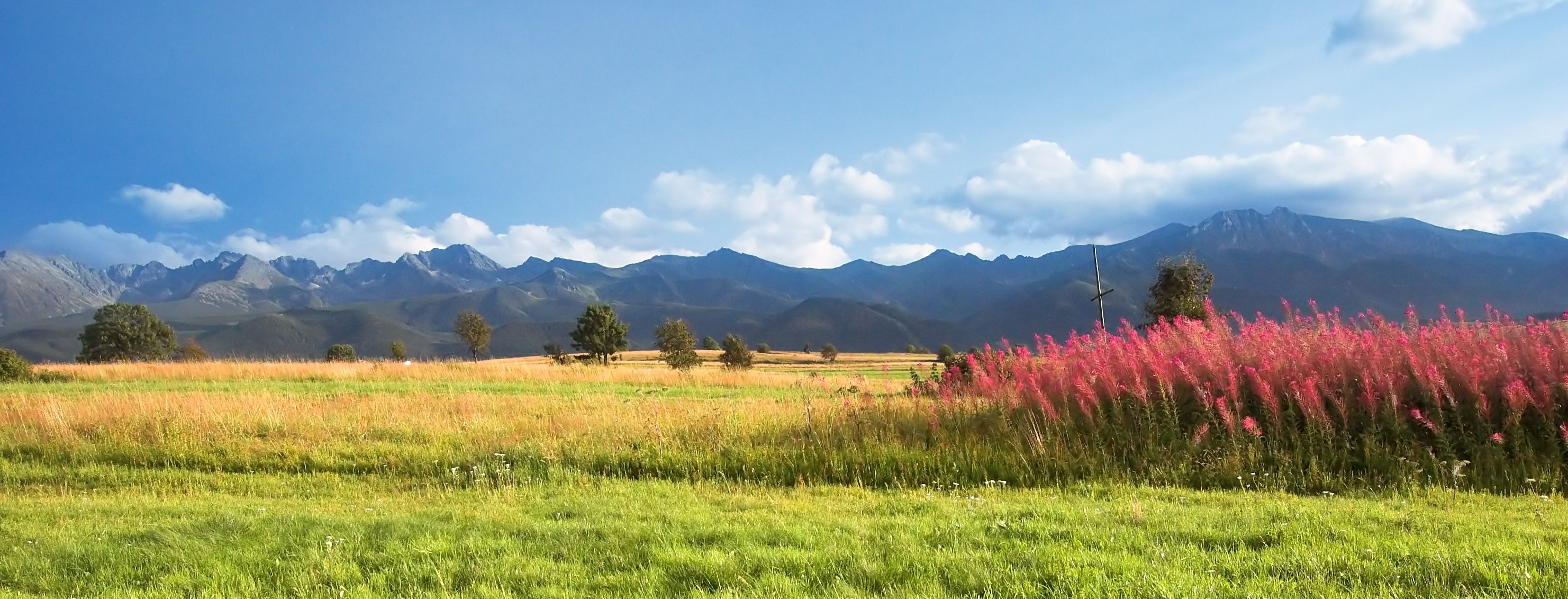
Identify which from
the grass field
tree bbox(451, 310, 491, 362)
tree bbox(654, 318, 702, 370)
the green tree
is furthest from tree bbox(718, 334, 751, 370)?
the grass field

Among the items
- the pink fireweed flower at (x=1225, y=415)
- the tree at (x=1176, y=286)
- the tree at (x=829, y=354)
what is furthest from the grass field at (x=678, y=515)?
the tree at (x=829, y=354)

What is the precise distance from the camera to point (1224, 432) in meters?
8.79

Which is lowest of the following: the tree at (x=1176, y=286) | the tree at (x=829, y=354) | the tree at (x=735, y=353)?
the tree at (x=829, y=354)

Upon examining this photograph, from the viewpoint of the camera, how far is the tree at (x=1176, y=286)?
3138 centimetres

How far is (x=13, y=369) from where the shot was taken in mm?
26609

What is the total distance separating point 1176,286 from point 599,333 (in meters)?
53.2

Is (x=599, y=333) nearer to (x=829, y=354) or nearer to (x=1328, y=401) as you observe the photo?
(x=829, y=354)

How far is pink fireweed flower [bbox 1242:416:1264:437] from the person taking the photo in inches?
332

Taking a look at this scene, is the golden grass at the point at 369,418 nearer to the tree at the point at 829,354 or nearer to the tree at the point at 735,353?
the tree at the point at 735,353

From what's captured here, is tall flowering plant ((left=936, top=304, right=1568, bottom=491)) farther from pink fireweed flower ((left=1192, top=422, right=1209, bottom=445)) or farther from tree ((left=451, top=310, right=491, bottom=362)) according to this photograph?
tree ((left=451, top=310, right=491, bottom=362))

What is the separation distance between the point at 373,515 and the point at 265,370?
23878 mm

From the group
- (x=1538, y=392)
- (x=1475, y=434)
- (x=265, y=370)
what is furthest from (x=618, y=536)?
(x=265, y=370)

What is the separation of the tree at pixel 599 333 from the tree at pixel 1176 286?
1981 inches

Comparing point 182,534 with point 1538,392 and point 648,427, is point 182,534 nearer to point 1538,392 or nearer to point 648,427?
point 648,427
